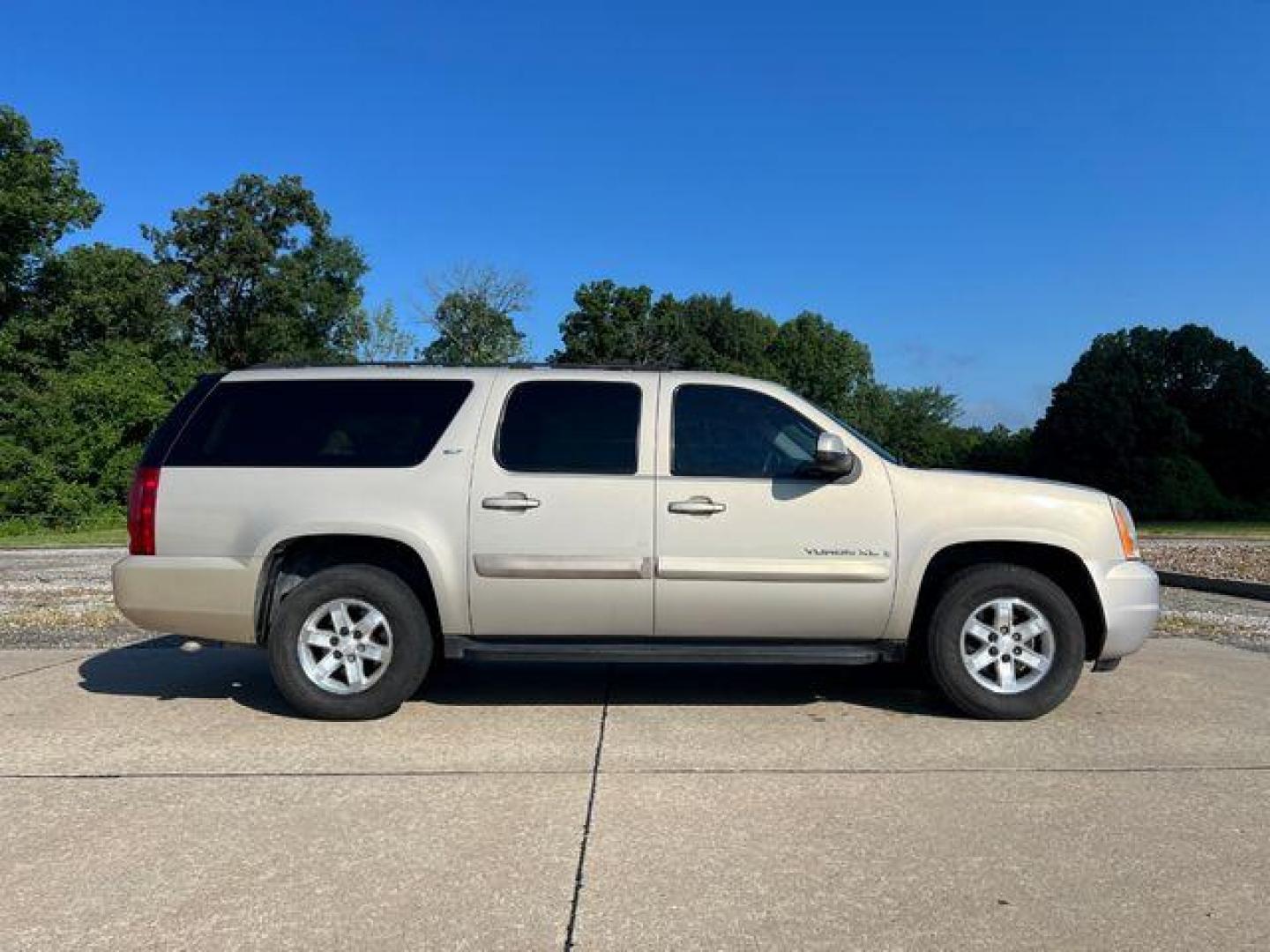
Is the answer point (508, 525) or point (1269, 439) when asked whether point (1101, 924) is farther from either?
point (1269, 439)

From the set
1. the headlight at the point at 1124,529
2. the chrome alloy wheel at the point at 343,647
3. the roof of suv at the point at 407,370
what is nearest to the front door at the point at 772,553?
the roof of suv at the point at 407,370

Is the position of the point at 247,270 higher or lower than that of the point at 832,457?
higher

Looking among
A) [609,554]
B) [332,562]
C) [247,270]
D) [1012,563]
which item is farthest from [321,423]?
[247,270]

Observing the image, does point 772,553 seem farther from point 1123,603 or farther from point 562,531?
point 1123,603

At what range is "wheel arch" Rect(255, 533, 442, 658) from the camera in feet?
18.2

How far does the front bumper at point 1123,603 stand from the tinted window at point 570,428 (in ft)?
8.59

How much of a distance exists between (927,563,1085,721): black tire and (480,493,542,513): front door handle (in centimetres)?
226

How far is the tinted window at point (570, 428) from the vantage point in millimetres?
5555

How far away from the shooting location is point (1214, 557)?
16078 mm

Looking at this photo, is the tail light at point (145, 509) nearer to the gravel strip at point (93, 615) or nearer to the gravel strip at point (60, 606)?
the gravel strip at point (60, 606)

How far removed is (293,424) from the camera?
5.67 metres

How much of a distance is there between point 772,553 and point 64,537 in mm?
24467

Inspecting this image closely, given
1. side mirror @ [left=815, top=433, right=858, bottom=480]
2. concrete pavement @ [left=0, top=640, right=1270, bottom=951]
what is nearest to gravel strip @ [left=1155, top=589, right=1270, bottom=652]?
concrete pavement @ [left=0, top=640, right=1270, bottom=951]

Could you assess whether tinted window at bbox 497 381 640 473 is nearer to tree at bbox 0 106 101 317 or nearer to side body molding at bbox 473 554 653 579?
side body molding at bbox 473 554 653 579
